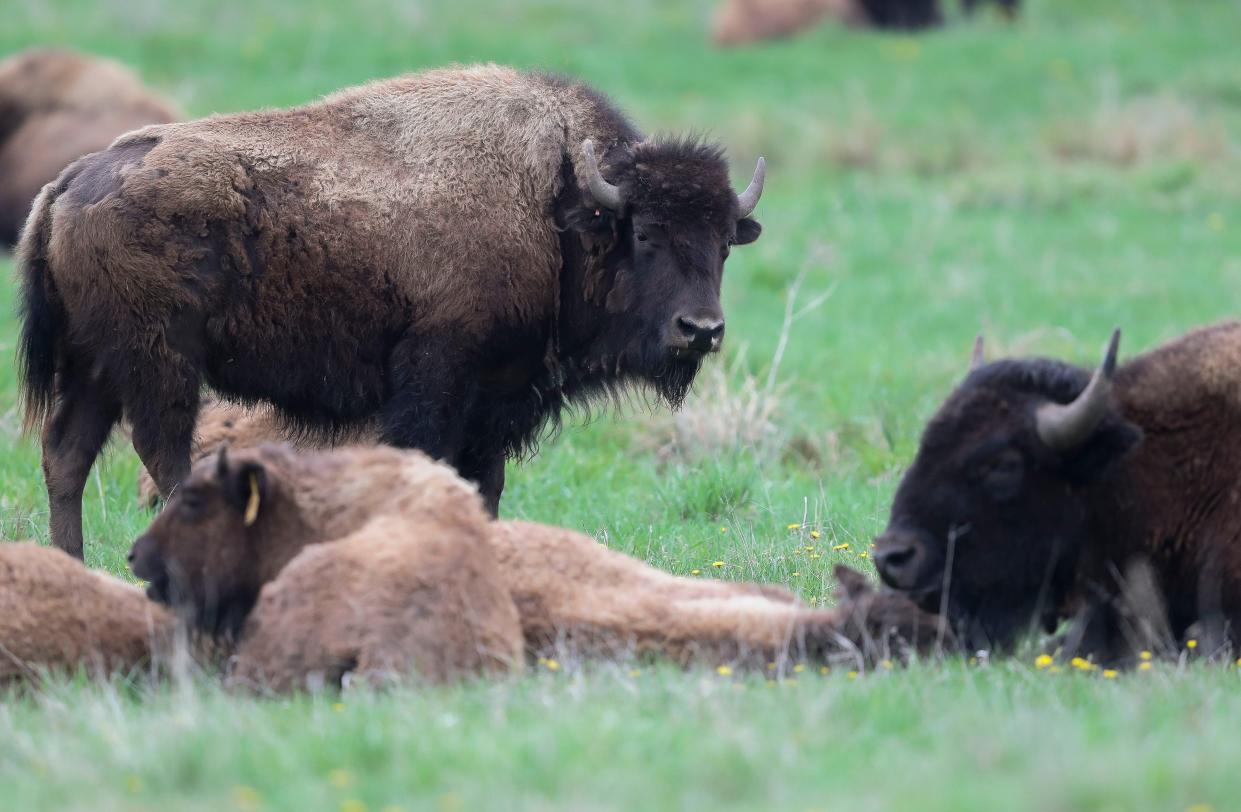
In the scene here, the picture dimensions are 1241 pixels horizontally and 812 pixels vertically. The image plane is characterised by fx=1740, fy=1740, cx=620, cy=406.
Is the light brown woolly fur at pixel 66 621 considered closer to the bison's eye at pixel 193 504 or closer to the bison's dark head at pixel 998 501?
the bison's eye at pixel 193 504

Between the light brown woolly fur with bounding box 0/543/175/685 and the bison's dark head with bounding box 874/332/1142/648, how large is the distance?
2.87 m

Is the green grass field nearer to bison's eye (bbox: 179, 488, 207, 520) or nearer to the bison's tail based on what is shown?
bison's eye (bbox: 179, 488, 207, 520)

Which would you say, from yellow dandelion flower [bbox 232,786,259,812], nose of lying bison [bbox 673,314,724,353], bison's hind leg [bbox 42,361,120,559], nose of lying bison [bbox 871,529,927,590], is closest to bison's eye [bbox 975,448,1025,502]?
nose of lying bison [bbox 871,529,927,590]

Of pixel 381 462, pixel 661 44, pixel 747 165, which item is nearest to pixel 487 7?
pixel 661 44

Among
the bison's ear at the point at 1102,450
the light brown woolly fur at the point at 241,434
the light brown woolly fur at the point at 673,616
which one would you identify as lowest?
the light brown woolly fur at the point at 241,434

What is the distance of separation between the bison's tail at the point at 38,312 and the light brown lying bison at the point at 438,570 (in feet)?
8.13

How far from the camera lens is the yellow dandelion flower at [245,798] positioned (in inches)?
180

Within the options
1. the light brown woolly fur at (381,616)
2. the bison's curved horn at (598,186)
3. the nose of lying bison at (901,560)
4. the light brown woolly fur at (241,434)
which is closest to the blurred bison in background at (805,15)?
the light brown woolly fur at (241,434)

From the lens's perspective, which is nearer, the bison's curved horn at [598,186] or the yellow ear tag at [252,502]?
the yellow ear tag at [252,502]

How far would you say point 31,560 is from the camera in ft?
21.6

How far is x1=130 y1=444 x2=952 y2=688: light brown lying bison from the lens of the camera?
634 centimetres

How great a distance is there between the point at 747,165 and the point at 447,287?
1611 cm

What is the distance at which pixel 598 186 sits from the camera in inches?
372

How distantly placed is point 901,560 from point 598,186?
3345mm
